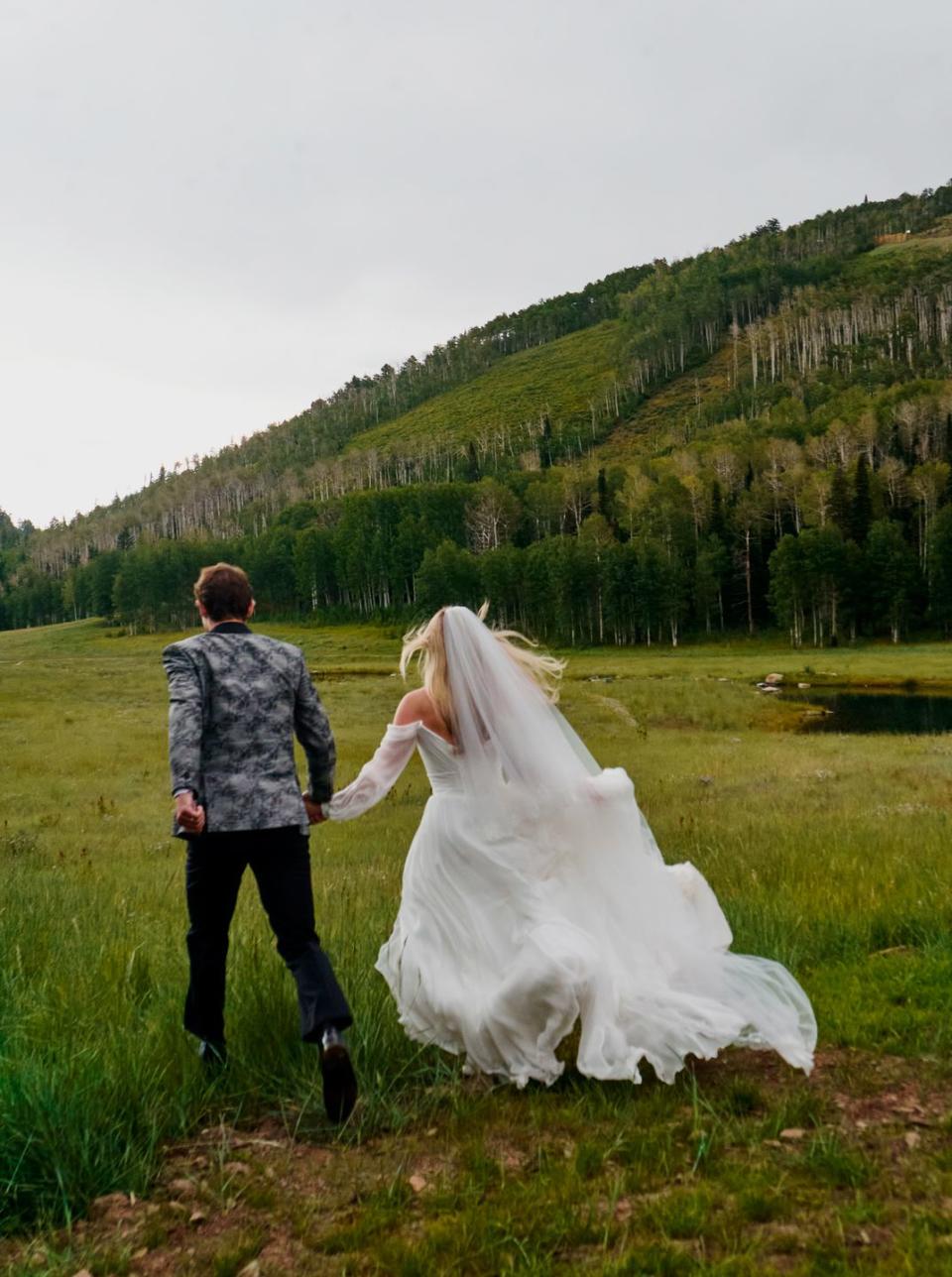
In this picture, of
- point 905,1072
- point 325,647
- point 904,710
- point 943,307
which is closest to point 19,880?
point 905,1072

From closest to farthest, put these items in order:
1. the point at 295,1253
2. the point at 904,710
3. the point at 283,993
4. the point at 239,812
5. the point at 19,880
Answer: the point at 295,1253 → the point at 239,812 → the point at 283,993 → the point at 19,880 → the point at 904,710

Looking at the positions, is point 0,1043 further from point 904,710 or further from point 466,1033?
point 904,710

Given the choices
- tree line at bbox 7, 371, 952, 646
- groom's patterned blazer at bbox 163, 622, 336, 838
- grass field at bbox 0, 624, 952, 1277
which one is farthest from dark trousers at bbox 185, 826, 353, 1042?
tree line at bbox 7, 371, 952, 646

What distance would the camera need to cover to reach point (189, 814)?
5062 millimetres

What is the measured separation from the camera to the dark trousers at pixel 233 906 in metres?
5.31

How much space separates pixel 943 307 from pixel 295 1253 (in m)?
212

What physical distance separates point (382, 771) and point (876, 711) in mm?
42740

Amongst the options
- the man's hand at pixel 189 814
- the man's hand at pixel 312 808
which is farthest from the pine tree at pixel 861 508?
the man's hand at pixel 189 814

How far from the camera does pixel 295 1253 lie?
150 inches

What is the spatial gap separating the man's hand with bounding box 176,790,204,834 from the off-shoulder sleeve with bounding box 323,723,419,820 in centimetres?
108

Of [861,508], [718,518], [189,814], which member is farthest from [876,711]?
[718,518]

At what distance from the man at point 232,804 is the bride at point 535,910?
20.3 inches

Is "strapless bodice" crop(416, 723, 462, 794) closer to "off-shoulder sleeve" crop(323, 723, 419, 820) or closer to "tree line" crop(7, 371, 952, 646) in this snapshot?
"off-shoulder sleeve" crop(323, 723, 419, 820)

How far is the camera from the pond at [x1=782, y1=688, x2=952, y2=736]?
126ft
